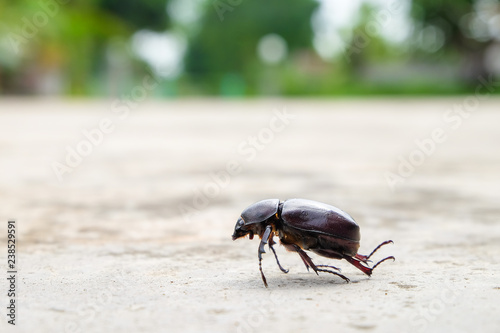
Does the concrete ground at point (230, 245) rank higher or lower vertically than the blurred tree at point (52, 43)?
lower

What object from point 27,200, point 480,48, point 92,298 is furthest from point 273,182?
point 480,48

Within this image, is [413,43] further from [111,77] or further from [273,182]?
[273,182]

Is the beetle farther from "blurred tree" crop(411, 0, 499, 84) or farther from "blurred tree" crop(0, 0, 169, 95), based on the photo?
"blurred tree" crop(411, 0, 499, 84)

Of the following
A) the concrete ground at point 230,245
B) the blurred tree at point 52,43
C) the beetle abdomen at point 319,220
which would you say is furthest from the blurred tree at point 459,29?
the beetle abdomen at point 319,220

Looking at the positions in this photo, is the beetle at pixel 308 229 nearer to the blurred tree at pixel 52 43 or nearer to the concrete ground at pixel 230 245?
the concrete ground at pixel 230 245

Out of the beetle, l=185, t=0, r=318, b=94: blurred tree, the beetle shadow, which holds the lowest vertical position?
the beetle shadow

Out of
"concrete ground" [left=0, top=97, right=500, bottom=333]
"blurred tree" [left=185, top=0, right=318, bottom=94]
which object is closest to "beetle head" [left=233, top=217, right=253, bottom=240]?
"concrete ground" [left=0, top=97, right=500, bottom=333]

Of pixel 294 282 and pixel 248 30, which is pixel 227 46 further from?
pixel 294 282

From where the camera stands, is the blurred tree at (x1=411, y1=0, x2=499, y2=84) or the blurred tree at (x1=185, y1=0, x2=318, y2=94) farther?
the blurred tree at (x1=185, y1=0, x2=318, y2=94)
